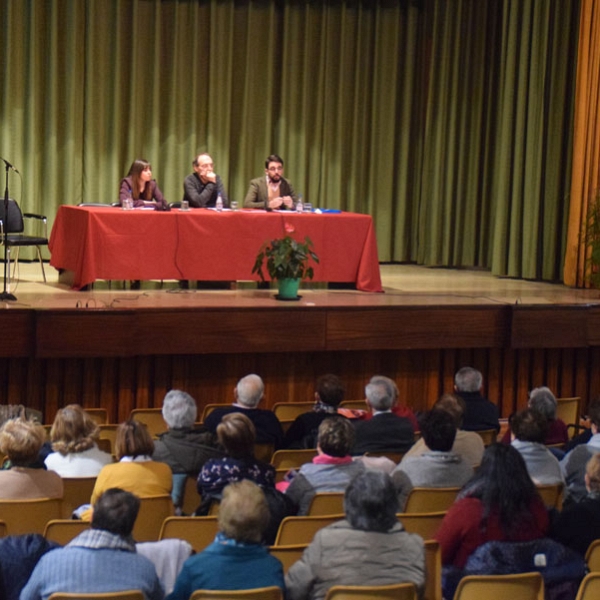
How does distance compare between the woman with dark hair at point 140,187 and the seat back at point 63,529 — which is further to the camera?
the woman with dark hair at point 140,187

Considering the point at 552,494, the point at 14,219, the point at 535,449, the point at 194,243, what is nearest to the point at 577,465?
the point at 535,449

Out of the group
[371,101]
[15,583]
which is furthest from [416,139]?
[15,583]

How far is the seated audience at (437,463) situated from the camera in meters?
4.29

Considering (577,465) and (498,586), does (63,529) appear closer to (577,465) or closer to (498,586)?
(498,586)

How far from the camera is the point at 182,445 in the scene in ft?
15.1

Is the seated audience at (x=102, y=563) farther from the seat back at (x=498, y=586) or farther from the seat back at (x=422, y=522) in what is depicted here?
the seat back at (x=422, y=522)


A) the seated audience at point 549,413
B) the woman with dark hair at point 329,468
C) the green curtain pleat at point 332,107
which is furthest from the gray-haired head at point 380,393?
the green curtain pleat at point 332,107

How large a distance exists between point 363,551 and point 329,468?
0.96 m

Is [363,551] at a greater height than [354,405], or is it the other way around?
[363,551]

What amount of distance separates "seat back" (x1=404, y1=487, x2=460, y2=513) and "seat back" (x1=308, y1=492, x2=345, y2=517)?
30 centimetres

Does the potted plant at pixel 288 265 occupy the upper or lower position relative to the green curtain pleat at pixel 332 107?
lower

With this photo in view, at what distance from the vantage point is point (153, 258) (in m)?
8.52

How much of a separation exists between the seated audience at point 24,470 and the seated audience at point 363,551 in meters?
1.19

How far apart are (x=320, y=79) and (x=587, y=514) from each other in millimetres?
8878
